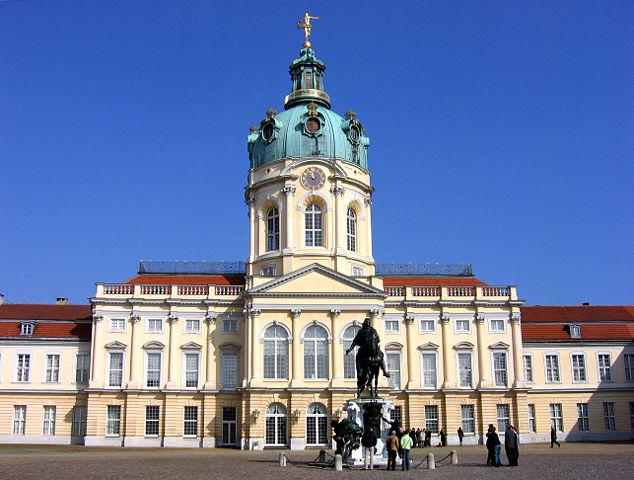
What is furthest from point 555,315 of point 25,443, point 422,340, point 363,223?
point 25,443

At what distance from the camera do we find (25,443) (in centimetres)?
5381

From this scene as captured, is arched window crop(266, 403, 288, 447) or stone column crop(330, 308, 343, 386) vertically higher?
stone column crop(330, 308, 343, 386)

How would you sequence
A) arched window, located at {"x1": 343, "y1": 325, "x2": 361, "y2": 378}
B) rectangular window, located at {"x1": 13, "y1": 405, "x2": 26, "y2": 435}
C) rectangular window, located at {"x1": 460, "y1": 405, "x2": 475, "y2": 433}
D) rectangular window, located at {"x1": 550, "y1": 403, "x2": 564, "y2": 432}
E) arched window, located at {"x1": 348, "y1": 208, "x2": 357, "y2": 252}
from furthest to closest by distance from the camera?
arched window, located at {"x1": 348, "y1": 208, "x2": 357, "y2": 252} → rectangular window, located at {"x1": 550, "y1": 403, "x2": 564, "y2": 432} → rectangular window, located at {"x1": 460, "y1": 405, "x2": 475, "y2": 433} → rectangular window, located at {"x1": 13, "y1": 405, "x2": 26, "y2": 435} → arched window, located at {"x1": 343, "y1": 325, "x2": 361, "y2": 378}

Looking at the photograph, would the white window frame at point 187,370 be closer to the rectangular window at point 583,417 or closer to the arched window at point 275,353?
the arched window at point 275,353

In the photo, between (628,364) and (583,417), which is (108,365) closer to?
(583,417)

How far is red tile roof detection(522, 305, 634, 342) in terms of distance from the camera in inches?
2327

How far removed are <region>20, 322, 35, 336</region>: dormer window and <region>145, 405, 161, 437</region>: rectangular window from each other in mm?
11604

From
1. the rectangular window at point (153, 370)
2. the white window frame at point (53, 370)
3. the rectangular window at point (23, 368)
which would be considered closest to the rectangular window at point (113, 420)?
the rectangular window at point (153, 370)

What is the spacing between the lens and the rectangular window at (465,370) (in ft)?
183

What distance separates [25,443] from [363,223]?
31.1 m

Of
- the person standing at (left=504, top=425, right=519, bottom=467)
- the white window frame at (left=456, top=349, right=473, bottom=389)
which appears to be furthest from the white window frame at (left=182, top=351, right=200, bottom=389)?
the person standing at (left=504, top=425, right=519, bottom=467)

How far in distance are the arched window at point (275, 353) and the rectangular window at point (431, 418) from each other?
11.7m

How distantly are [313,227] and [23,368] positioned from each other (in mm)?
→ 25034

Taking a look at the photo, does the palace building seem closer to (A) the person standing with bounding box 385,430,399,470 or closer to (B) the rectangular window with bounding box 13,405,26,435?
(B) the rectangular window with bounding box 13,405,26,435
